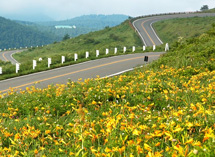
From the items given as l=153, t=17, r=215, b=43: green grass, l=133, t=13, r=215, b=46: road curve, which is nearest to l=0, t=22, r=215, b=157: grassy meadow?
l=133, t=13, r=215, b=46: road curve

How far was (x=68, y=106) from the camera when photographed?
21.3 feet

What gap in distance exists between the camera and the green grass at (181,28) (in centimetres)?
5147

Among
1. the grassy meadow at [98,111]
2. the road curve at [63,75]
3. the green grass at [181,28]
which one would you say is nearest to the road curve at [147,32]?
the green grass at [181,28]

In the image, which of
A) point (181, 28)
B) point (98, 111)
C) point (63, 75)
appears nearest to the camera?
point (98, 111)

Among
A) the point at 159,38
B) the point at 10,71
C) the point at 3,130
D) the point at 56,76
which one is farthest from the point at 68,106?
the point at 159,38

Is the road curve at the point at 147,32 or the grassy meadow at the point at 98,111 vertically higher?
the road curve at the point at 147,32

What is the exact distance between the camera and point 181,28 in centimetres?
5638

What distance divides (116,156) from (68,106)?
3809mm

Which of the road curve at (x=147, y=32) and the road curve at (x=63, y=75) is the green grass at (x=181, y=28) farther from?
the road curve at (x=63, y=75)

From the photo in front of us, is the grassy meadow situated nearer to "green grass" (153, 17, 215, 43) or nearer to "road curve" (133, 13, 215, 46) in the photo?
"road curve" (133, 13, 215, 46)

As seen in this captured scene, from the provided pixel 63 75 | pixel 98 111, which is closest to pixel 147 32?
pixel 63 75

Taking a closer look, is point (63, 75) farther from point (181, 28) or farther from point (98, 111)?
point (181, 28)

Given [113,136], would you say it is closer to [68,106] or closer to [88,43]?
[68,106]

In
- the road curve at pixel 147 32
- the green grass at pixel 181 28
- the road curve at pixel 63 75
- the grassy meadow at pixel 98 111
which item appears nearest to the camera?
the grassy meadow at pixel 98 111
